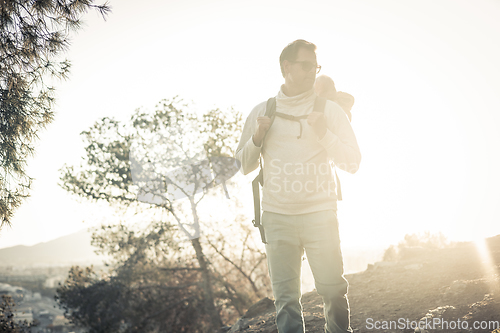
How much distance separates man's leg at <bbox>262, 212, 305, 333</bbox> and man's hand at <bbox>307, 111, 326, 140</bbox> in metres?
0.55

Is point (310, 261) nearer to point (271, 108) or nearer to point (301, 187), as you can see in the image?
point (301, 187)

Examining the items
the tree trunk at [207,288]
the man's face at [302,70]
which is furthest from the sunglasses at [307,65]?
the tree trunk at [207,288]

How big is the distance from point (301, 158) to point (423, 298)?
2.81 meters

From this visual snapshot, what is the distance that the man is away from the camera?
6.80 ft

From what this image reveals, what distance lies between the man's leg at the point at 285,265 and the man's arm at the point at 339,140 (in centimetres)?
47

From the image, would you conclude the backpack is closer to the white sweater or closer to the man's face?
the white sweater

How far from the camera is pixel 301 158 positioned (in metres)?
2.21

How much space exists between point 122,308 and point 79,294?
1735 millimetres

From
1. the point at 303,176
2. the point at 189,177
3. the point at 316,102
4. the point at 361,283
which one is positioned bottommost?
the point at 361,283

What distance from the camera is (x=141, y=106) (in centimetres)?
1317

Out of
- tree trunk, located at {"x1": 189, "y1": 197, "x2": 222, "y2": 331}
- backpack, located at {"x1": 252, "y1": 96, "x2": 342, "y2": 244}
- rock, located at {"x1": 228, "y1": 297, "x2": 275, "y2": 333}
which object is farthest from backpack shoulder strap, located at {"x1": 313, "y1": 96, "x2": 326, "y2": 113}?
tree trunk, located at {"x1": 189, "y1": 197, "x2": 222, "y2": 331}

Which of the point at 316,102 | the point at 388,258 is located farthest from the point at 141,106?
the point at 316,102

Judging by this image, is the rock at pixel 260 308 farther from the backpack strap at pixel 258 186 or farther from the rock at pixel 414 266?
the backpack strap at pixel 258 186

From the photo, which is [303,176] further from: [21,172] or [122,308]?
[122,308]
